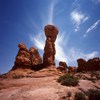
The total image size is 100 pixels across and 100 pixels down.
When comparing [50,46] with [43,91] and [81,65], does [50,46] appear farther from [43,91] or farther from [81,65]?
[81,65]

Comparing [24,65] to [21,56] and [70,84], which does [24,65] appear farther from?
[70,84]

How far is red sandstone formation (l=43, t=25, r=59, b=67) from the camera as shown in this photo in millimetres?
22031

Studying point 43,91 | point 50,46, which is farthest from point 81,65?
point 43,91

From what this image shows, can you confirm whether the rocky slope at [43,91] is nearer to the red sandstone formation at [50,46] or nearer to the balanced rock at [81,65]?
the red sandstone formation at [50,46]

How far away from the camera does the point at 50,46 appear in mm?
23422

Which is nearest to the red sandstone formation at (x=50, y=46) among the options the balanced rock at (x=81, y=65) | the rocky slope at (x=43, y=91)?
the rocky slope at (x=43, y=91)

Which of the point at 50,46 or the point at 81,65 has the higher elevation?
the point at 50,46

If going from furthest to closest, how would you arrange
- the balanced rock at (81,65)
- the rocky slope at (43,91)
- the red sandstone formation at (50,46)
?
the balanced rock at (81,65) < the red sandstone formation at (50,46) < the rocky slope at (43,91)

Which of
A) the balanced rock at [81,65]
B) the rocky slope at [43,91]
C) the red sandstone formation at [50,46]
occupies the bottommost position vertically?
the rocky slope at [43,91]

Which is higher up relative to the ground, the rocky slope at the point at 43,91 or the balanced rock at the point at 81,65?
the balanced rock at the point at 81,65

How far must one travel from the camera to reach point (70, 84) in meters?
6.29

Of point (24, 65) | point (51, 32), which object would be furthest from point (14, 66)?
point (51, 32)

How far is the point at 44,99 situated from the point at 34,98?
0.64m

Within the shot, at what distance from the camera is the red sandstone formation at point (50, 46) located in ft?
72.3
